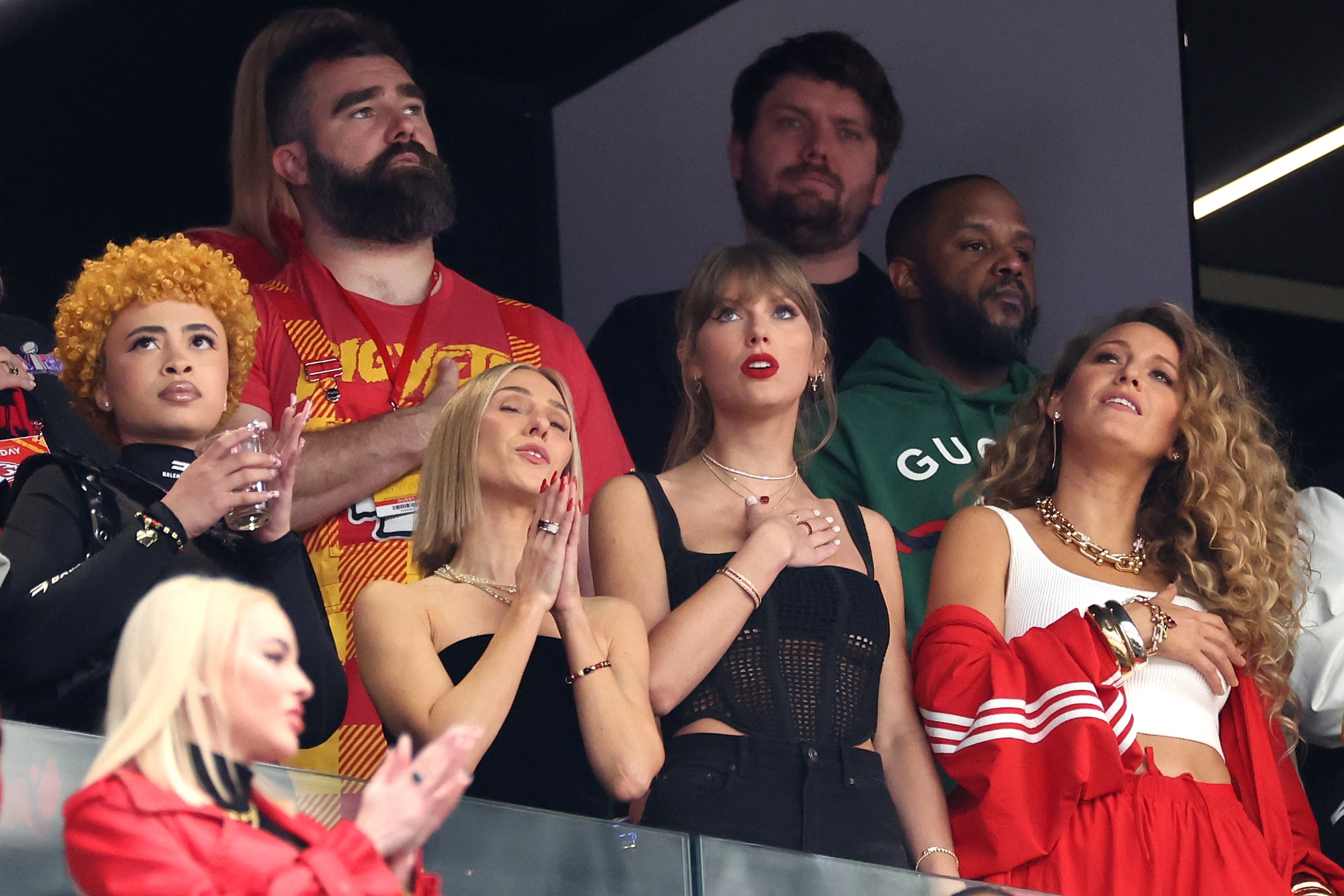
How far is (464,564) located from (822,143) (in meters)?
1.81

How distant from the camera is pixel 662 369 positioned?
12.5 feet

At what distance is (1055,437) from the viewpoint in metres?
3.22

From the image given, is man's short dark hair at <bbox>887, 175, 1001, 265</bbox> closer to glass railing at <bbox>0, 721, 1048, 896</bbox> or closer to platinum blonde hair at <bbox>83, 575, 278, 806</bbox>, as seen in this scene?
glass railing at <bbox>0, 721, 1048, 896</bbox>

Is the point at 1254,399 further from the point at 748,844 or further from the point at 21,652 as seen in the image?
the point at 21,652

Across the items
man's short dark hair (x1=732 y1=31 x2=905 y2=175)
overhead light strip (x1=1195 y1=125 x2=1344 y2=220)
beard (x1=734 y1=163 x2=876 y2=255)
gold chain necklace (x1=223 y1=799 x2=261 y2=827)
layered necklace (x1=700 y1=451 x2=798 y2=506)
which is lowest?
gold chain necklace (x1=223 y1=799 x2=261 y2=827)

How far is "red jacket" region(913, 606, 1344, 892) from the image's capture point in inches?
103

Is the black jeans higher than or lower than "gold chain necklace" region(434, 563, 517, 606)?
lower

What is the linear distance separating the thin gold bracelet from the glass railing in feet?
1.58

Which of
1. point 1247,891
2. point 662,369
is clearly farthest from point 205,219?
point 1247,891

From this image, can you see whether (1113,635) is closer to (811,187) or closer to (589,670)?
(589,670)

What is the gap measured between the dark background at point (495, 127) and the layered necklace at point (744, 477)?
143 centimetres

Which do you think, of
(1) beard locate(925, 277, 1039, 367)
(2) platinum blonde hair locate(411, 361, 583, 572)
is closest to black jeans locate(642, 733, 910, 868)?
(2) platinum blonde hair locate(411, 361, 583, 572)

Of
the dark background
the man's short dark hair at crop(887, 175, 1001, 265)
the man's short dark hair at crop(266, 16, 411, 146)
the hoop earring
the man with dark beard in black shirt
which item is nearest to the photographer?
the hoop earring

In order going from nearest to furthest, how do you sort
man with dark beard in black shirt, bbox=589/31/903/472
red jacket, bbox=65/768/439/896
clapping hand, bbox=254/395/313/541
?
red jacket, bbox=65/768/439/896 < clapping hand, bbox=254/395/313/541 < man with dark beard in black shirt, bbox=589/31/903/472
